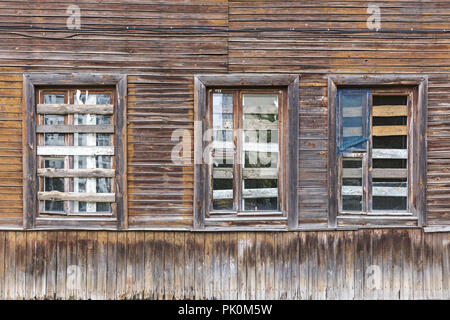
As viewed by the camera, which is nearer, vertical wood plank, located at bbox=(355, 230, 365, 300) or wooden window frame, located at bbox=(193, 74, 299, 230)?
wooden window frame, located at bbox=(193, 74, 299, 230)

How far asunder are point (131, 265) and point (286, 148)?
278 centimetres

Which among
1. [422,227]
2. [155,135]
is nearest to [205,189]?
[155,135]

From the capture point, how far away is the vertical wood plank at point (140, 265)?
4.44 meters

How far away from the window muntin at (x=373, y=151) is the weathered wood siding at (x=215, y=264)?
0.47 m

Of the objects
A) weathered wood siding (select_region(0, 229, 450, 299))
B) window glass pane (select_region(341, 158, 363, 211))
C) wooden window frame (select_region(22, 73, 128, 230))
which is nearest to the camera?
wooden window frame (select_region(22, 73, 128, 230))

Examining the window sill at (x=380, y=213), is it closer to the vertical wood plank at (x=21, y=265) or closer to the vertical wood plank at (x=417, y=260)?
the vertical wood plank at (x=417, y=260)

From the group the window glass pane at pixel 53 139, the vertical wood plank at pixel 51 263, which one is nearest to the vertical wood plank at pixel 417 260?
the vertical wood plank at pixel 51 263

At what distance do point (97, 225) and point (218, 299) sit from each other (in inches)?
80.0

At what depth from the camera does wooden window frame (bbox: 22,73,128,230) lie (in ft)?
14.2

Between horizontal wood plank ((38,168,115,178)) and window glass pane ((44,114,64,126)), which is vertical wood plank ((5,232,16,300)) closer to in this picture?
horizontal wood plank ((38,168,115,178))

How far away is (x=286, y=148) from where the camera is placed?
4.44m

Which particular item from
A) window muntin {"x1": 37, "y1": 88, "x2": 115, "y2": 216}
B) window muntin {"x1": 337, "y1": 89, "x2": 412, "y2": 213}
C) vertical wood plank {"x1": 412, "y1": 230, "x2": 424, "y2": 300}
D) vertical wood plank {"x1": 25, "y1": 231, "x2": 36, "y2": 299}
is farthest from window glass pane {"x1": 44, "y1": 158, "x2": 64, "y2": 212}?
vertical wood plank {"x1": 412, "y1": 230, "x2": 424, "y2": 300}

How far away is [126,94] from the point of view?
14.3 feet

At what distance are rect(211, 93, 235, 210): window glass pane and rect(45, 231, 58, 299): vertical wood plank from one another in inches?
91.7
